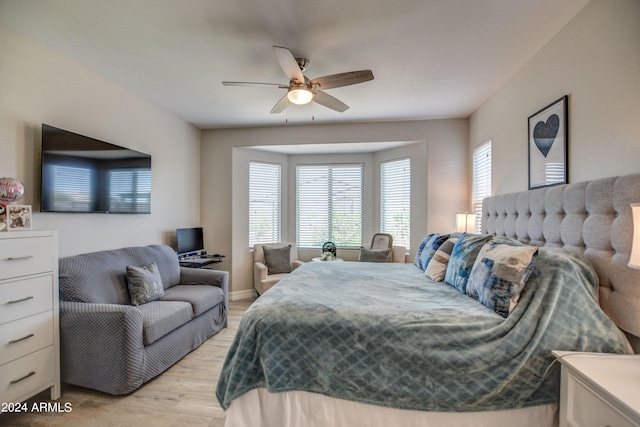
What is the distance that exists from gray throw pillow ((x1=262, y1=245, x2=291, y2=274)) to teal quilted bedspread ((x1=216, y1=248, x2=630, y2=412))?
9.02ft

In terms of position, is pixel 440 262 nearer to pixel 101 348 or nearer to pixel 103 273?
pixel 101 348

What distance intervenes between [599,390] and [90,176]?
146 inches

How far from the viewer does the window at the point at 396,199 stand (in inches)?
174

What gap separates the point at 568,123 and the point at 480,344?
1741 mm

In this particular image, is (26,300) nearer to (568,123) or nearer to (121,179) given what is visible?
(121,179)

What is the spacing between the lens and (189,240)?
12.9 feet

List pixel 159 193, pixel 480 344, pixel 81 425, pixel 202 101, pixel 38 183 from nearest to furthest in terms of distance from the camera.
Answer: pixel 480 344, pixel 81 425, pixel 38 183, pixel 202 101, pixel 159 193

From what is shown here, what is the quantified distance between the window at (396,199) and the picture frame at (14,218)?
13.8 ft

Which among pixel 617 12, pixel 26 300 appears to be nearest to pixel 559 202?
pixel 617 12

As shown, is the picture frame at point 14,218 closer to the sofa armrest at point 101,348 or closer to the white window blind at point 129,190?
the sofa armrest at point 101,348

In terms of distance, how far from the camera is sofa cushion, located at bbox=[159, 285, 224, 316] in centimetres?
271

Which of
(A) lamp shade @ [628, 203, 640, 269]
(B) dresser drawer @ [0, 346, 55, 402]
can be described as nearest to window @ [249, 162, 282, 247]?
(B) dresser drawer @ [0, 346, 55, 402]

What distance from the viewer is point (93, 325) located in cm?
197

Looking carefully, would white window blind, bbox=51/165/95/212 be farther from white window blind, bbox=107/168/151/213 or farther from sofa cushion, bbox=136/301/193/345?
sofa cushion, bbox=136/301/193/345
